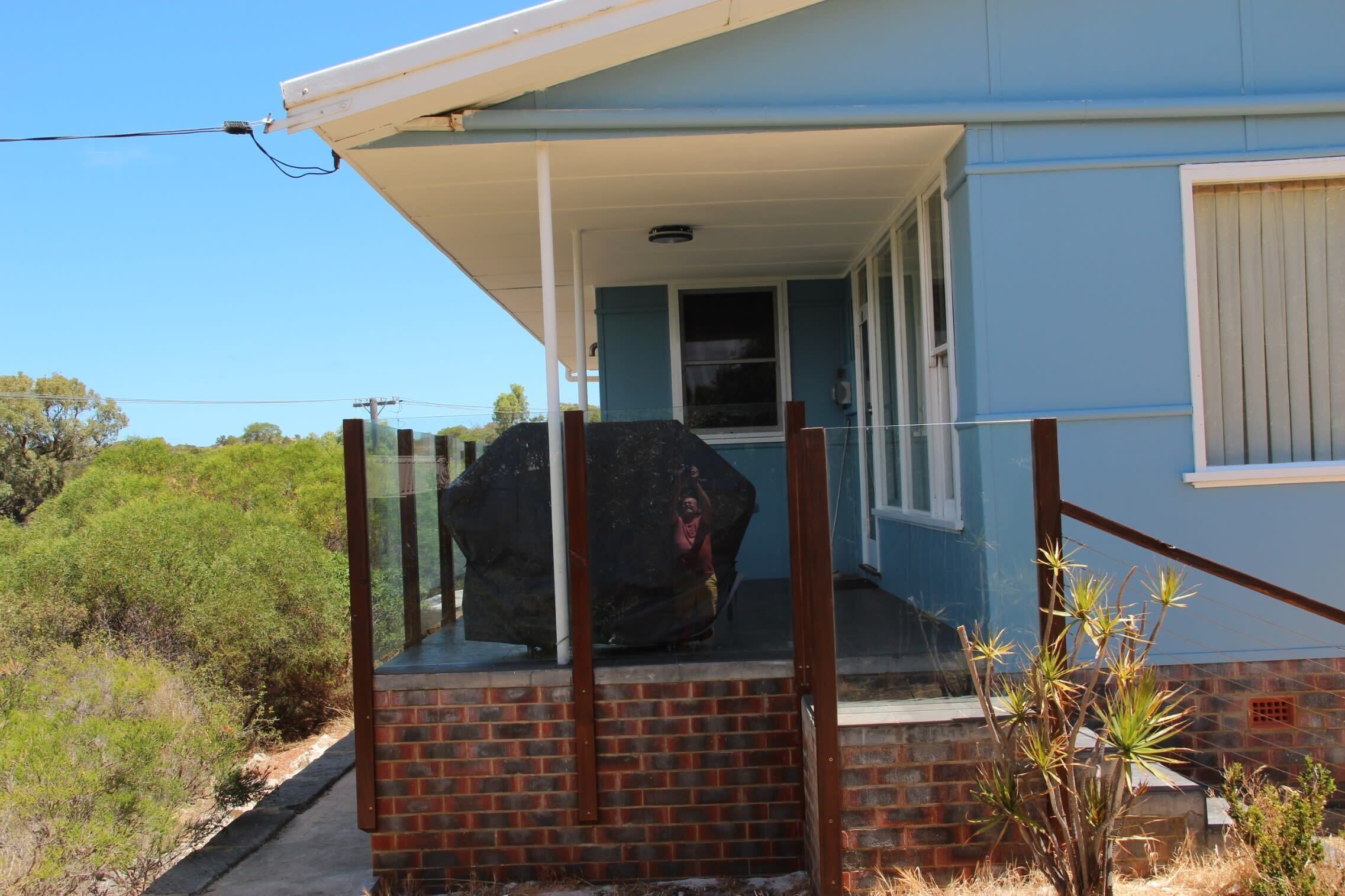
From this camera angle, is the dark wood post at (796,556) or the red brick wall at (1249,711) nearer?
the dark wood post at (796,556)

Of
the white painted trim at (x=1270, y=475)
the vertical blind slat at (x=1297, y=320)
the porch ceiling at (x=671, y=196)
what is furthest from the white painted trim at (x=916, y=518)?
the porch ceiling at (x=671, y=196)

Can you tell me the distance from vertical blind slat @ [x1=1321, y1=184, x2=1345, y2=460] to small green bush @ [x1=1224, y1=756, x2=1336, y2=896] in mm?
1934

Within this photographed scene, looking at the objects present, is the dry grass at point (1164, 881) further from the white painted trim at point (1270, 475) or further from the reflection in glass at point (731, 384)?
the reflection in glass at point (731, 384)

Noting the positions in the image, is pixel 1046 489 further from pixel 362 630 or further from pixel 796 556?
pixel 362 630

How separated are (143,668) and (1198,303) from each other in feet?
24.9

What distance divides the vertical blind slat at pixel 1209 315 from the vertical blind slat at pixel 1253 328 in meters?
0.14

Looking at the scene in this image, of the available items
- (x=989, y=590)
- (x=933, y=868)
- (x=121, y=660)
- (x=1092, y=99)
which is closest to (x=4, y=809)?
(x=121, y=660)

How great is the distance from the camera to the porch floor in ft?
14.4

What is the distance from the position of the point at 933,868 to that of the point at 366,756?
102 inches

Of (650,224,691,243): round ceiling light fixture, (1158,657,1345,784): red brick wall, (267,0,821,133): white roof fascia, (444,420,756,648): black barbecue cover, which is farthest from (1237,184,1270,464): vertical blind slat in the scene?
(650,224,691,243): round ceiling light fixture

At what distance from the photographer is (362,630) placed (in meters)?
5.01

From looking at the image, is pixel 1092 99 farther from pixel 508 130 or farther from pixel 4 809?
pixel 4 809

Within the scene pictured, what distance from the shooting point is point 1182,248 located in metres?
5.29

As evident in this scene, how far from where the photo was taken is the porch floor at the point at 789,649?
439 centimetres
